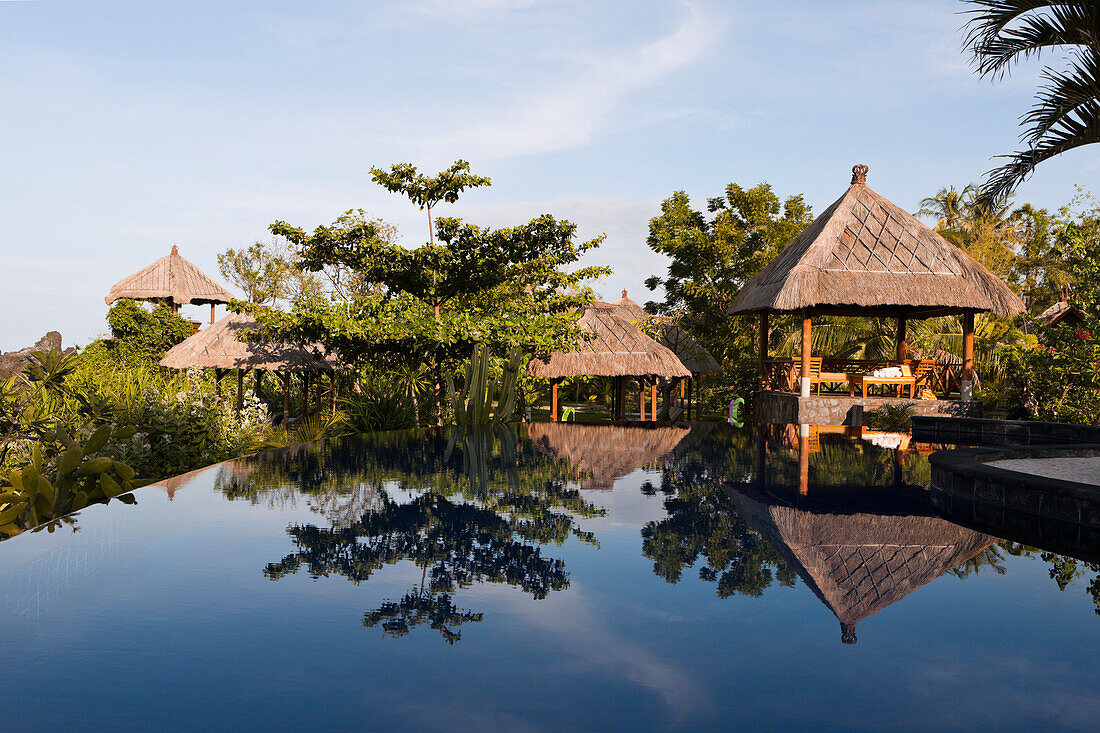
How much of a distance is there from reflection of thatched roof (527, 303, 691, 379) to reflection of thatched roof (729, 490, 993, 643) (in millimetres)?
12407

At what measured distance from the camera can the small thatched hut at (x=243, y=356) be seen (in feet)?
57.5

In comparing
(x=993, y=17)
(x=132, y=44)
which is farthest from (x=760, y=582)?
(x=132, y=44)

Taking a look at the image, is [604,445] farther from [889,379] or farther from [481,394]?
[889,379]

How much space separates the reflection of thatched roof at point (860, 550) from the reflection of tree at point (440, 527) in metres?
1.32

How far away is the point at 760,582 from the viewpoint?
4.01m

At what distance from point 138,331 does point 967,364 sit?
2299 cm

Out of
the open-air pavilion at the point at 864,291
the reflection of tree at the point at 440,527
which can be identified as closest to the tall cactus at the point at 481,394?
the reflection of tree at the point at 440,527

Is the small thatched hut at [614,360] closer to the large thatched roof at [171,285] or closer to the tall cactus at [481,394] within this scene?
the tall cactus at [481,394]

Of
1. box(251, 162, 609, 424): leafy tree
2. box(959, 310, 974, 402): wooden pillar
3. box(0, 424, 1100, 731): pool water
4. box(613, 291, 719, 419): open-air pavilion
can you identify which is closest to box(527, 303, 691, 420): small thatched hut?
box(613, 291, 719, 419): open-air pavilion

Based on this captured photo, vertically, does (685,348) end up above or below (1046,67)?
below

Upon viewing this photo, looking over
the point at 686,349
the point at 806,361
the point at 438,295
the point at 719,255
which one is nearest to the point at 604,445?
the point at 438,295

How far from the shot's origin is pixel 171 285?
2745 centimetres

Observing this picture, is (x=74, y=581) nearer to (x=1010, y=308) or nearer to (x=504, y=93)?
(x=504, y=93)

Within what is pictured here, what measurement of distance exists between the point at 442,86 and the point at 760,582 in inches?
400
